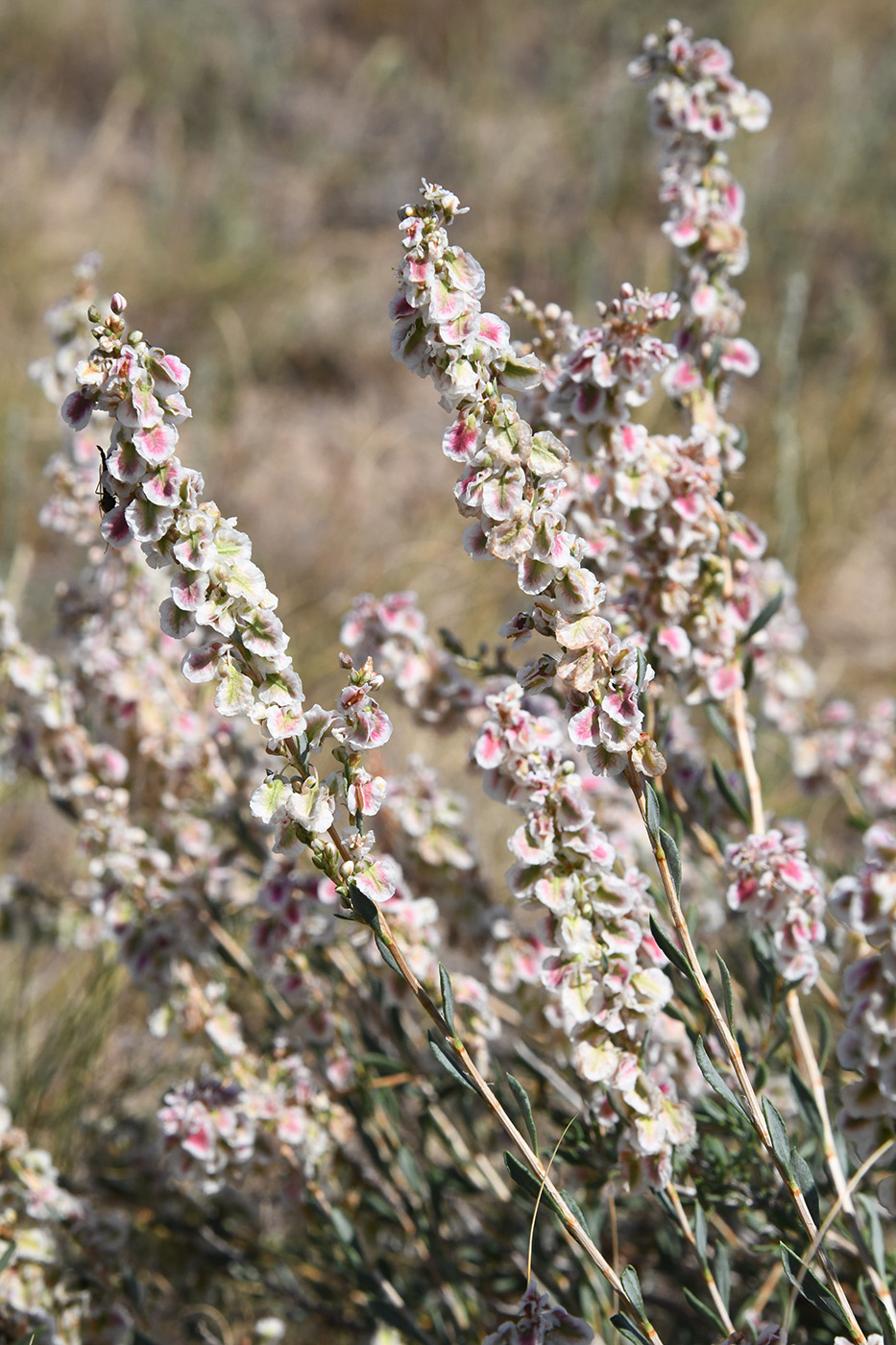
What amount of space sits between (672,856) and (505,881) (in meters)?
0.19

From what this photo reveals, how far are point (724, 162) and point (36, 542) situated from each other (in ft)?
11.1

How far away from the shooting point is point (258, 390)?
509 cm

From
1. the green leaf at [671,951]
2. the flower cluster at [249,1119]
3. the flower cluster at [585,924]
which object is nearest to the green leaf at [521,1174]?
the flower cluster at [585,924]

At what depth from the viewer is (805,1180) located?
1014 millimetres

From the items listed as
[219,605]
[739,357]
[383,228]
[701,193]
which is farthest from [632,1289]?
[383,228]

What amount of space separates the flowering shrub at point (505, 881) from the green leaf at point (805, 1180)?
0.5 inches

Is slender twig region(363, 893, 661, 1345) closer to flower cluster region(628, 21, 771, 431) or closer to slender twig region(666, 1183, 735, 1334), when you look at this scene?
slender twig region(666, 1183, 735, 1334)

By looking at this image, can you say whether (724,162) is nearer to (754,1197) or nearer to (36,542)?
(754,1197)

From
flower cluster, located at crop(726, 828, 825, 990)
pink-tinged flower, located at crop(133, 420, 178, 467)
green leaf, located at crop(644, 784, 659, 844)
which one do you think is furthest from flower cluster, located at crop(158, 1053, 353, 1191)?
pink-tinged flower, located at crop(133, 420, 178, 467)

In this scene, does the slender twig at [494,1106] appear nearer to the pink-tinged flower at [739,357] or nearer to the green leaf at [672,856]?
the green leaf at [672,856]

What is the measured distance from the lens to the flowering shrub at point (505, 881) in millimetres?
888

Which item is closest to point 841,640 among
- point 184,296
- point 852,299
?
Answer: point 852,299

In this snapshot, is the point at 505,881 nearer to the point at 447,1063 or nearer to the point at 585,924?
the point at 585,924

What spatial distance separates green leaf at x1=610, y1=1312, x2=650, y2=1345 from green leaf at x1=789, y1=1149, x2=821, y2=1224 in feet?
0.63
